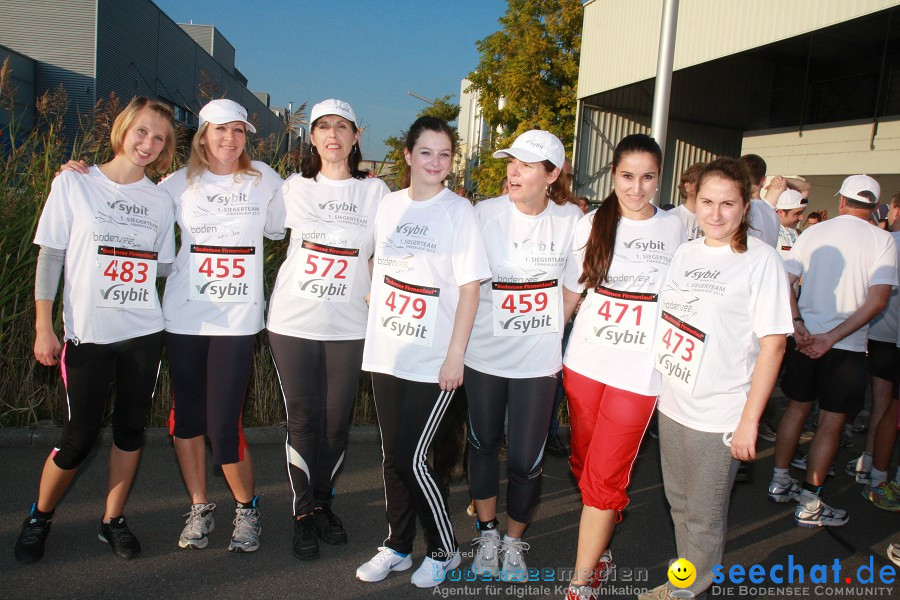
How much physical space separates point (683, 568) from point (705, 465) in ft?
1.61

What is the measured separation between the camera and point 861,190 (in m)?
4.32

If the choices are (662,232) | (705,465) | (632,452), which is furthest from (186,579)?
(662,232)

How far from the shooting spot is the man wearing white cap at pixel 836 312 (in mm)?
4156

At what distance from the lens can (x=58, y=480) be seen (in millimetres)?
3301

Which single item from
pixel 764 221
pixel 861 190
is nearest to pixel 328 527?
pixel 764 221

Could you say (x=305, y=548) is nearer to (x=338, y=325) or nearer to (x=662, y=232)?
(x=338, y=325)

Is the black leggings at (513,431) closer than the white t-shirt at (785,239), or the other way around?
the black leggings at (513,431)

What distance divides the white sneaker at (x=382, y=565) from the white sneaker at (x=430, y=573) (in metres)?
0.11

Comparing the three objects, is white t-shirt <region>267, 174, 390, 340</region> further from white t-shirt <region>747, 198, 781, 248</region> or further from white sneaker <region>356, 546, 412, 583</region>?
white t-shirt <region>747, 198, 781, 248</region>

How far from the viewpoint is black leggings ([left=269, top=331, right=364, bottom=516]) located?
335 cm

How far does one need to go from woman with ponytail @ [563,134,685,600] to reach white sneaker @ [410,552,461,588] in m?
0.65

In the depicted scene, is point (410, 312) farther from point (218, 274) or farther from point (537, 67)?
point (537, 67)

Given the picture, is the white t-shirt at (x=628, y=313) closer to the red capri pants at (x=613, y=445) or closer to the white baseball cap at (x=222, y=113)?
the red capri pants at (x=613, y=445)

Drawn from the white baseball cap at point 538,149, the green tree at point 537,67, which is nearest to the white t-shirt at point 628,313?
the white baseball cap at point 538,149
